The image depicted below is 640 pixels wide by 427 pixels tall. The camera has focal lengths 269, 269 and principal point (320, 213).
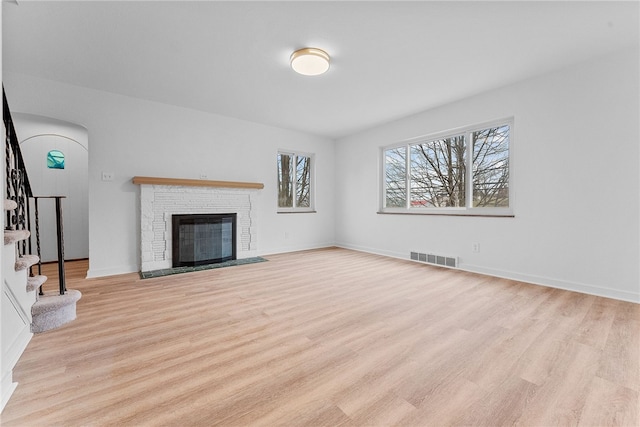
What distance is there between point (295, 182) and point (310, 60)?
10.3 feet

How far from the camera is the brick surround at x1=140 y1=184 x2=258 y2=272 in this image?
3.82 metres

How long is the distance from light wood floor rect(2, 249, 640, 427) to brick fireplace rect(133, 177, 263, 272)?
1.07 m

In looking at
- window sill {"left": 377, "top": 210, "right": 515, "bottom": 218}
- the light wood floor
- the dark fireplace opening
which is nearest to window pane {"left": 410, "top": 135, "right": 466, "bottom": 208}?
window sill {"left": 377, "top": 210, "right": 515, "bottom": 218}

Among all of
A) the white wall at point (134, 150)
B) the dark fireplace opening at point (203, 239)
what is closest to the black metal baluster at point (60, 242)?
the white wall at point (134, 150)

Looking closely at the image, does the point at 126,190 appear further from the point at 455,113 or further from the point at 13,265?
the point at 455,113

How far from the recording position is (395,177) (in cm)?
497

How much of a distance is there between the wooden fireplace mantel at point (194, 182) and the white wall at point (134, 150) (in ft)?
0.72

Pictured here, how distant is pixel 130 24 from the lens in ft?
7.40

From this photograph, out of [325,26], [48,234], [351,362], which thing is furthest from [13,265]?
[48,234]

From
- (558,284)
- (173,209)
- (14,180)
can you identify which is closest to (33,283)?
(14,180)

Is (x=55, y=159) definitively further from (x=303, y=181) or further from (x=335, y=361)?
(x=335, y=361)

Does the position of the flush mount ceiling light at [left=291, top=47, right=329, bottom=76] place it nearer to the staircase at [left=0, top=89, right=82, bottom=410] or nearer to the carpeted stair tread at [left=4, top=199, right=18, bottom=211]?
the staircase at [left=0, top=89, right=82, bottom=410]

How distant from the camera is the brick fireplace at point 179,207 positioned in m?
3.82

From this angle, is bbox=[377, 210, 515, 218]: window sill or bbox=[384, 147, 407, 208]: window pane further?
bbox=[384, 147, 407, 208]: window pane
